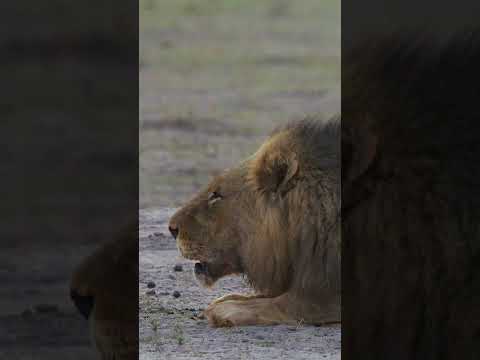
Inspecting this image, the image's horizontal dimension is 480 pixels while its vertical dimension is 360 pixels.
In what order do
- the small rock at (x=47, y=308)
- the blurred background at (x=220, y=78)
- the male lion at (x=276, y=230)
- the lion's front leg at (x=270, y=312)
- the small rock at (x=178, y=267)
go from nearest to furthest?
the small rock at (x=47, y=308), the male lion at (x=276, y=230), the lion's front leg at (x=270, y=312), the small rock at (x=178, y=267), the blurred background at (x=220, y=78)

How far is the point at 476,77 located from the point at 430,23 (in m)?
0.25

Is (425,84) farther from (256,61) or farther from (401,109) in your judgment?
(256,61)

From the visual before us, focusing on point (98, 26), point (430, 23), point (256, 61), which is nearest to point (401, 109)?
point (430, 23)

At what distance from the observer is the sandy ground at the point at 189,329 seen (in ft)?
12.3

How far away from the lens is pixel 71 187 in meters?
3.17

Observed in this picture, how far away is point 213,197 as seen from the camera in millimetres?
3961

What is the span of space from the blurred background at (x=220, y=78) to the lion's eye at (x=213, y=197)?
709 mm

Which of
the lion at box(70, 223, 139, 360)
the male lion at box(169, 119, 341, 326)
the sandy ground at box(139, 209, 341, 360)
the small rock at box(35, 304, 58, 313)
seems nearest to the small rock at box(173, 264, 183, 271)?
the sandy ground at box(139, 209, 341, 360)

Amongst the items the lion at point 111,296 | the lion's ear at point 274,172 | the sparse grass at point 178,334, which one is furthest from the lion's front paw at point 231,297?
the lion at point 111,296

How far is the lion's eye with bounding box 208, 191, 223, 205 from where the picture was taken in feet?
13.0

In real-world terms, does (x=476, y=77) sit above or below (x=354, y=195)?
above

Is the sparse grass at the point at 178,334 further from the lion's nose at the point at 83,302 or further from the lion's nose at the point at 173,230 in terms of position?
the lion's nose at the point at 83,302

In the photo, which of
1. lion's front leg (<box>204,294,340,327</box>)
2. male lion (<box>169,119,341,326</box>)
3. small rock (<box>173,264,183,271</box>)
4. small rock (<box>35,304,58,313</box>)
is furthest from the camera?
small rock (<box>173,264,183,271</box>)

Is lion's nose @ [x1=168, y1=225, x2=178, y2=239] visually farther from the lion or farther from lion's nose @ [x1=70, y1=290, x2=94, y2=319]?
lion's nose @ [x1=70, y1=290, x2=94, y2=319]
